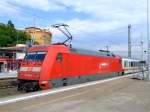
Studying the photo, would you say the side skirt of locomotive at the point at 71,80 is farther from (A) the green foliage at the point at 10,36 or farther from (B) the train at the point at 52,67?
(A) the green foliage at the point at 10,36

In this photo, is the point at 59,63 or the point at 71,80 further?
the point at 71,80

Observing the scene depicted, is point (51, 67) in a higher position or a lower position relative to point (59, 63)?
lower

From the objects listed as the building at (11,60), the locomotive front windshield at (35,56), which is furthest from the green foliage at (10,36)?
the locomotive front windshield at (35,56)

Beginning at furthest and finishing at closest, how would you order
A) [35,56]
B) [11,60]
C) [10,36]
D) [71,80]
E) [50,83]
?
[10,36]
[11,60]
[71,80]
[35,56]
[50,83]

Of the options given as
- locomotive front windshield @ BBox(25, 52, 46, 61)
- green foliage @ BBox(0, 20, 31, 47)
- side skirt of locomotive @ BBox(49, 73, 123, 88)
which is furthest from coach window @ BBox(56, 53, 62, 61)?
green foliage @ BBox(0, 20, 31, 47)

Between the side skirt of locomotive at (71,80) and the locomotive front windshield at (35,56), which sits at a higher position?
the locomotive front windshield at (35,56)

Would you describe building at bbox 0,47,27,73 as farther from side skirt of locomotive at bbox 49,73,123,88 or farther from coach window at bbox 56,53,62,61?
coach window at bbox 56,53,62,61

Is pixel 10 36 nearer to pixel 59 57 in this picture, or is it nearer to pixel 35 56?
pixel 35 56

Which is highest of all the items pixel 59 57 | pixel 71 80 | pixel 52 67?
pixel 59 57

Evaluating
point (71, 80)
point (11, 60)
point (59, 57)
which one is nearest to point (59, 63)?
point (59, 57)

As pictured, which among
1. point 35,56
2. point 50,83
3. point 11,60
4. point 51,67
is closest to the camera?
point 50,83

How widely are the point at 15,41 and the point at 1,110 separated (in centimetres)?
9558

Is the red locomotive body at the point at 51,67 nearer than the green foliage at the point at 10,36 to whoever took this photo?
Yes

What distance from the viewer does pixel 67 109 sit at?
38.6ft
